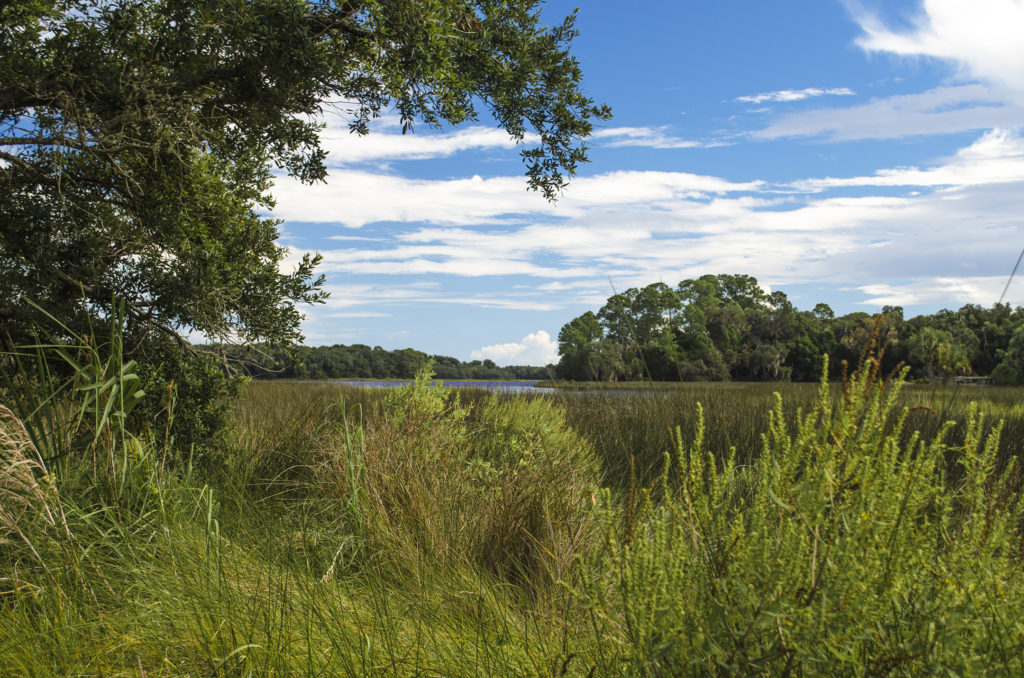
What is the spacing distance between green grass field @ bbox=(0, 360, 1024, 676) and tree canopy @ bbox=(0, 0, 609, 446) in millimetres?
1154

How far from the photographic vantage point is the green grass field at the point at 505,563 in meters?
1.67

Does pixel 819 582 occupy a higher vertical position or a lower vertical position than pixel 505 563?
higher

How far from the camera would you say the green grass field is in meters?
1.67

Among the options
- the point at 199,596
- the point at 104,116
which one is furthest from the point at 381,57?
the point at 199,596

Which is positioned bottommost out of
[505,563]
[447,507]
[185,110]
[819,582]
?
[505,563]

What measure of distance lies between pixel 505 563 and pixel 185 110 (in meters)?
4.33

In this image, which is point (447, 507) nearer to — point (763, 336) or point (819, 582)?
point (819, 582)

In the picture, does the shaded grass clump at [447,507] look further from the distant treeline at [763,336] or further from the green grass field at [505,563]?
the distant treeline at [763,336]

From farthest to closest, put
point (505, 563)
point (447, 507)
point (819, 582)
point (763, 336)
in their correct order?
1. point (763, 336)
2. point (447, 507)
3. point (505, 563)
4. point (819, 582)

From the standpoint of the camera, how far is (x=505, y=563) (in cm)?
408

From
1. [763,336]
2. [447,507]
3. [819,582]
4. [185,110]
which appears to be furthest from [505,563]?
[763,336]

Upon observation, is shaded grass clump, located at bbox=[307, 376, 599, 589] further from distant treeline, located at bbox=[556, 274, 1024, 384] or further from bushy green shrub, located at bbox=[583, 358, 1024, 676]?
distant treeline, located at bbox=[556, 274, 1024, 384]

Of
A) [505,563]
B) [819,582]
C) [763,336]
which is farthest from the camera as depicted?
[763,336]

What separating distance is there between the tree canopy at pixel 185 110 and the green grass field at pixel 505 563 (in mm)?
1154
